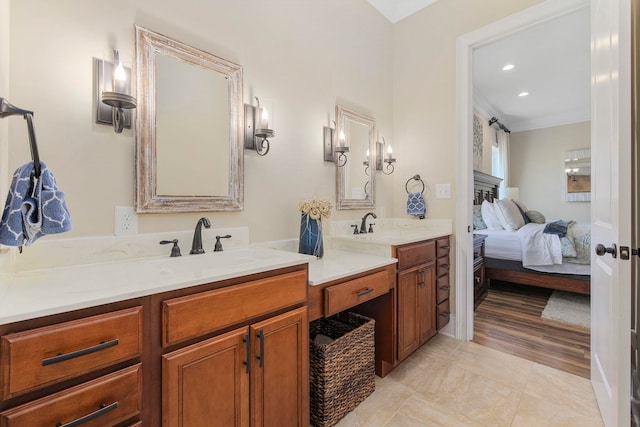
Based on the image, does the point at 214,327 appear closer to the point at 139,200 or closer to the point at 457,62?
the point at 139,200

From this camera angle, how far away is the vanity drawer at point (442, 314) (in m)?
2.33

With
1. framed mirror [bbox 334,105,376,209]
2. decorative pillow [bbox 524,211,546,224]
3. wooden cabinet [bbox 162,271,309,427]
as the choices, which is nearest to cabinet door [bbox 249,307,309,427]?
wooden cabinet [bbox 162,271,309,427]

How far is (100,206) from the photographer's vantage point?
1233 millimetres

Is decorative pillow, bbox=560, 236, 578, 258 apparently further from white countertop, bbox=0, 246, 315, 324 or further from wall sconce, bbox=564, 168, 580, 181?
white countertop, bbox=0, 246, 315, 324

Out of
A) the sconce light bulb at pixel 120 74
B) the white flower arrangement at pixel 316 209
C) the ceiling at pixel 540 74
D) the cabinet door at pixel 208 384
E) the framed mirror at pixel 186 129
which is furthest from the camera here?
the ceiling at pixel 540 74

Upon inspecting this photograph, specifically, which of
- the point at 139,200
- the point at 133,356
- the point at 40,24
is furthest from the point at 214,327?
the point at 40,24

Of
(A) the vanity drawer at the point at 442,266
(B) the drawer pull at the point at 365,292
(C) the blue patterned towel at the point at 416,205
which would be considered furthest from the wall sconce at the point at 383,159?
(B) the drawer pull at the point at 365,292

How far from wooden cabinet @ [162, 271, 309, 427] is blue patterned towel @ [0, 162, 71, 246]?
0.38 metres

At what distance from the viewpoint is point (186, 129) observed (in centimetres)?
148

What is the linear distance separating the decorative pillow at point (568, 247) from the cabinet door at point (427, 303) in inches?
84.4

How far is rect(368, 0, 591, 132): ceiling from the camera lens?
282 cm

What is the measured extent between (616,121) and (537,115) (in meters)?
5.56

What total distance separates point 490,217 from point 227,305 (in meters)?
4.22

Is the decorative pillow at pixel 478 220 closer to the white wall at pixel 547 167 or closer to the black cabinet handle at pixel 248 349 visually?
the white wall at pixel 547 167
